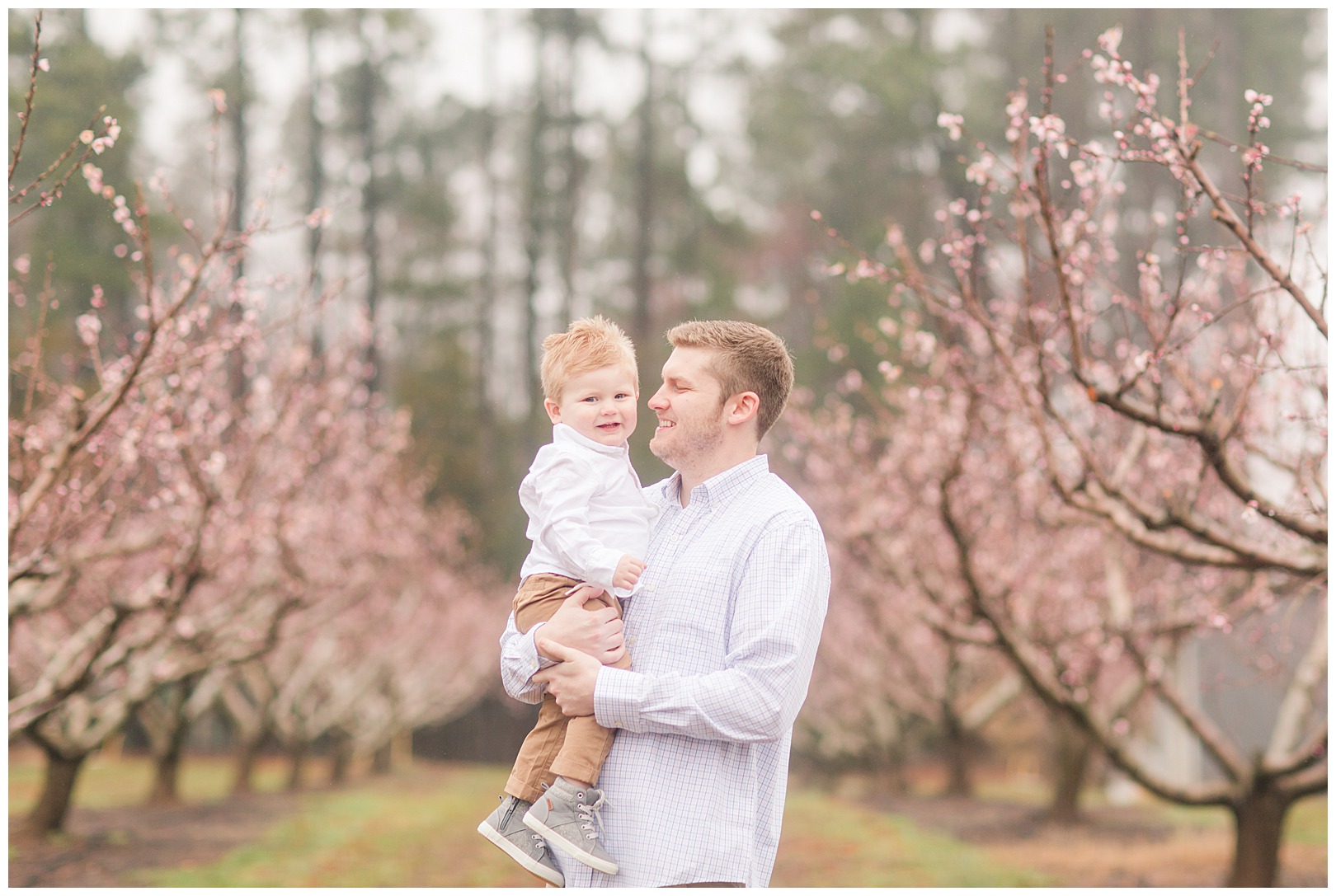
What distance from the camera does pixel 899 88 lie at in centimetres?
1775

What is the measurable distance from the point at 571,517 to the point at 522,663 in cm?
30

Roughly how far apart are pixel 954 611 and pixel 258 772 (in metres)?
16.1

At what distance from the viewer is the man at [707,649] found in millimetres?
2023

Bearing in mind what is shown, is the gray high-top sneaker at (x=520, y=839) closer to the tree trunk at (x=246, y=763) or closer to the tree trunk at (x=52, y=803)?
the tree trunk at (x=52, y=803)

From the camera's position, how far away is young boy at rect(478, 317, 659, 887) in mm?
2127

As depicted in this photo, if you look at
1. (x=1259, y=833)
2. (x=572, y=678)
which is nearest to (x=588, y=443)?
(x=572, y=678)

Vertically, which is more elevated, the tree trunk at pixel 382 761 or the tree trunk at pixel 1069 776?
the tree trunk at pixel 1069 776

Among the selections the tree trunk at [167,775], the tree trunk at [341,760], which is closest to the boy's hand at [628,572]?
the tree trunk at [167,775]

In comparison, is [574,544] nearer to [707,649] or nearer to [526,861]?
[707,649]

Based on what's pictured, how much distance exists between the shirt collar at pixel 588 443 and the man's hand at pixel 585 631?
330 millimetres

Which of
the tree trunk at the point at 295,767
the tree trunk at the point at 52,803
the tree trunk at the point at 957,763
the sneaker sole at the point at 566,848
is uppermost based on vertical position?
the sneaker sole at the point at 566,848

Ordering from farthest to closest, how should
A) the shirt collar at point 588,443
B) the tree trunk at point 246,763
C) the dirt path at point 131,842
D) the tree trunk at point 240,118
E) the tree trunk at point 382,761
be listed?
the tree trunk at point 382,761, the tree trunk at point 240,118, the tree trunk at point 246,763, the dirt path at point 131,842, the shirt collar at point 588,443

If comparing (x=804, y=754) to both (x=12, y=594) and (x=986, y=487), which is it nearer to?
(x=986, y=487)

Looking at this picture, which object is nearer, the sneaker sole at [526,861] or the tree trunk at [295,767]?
the sneaker sole at [526,861]
